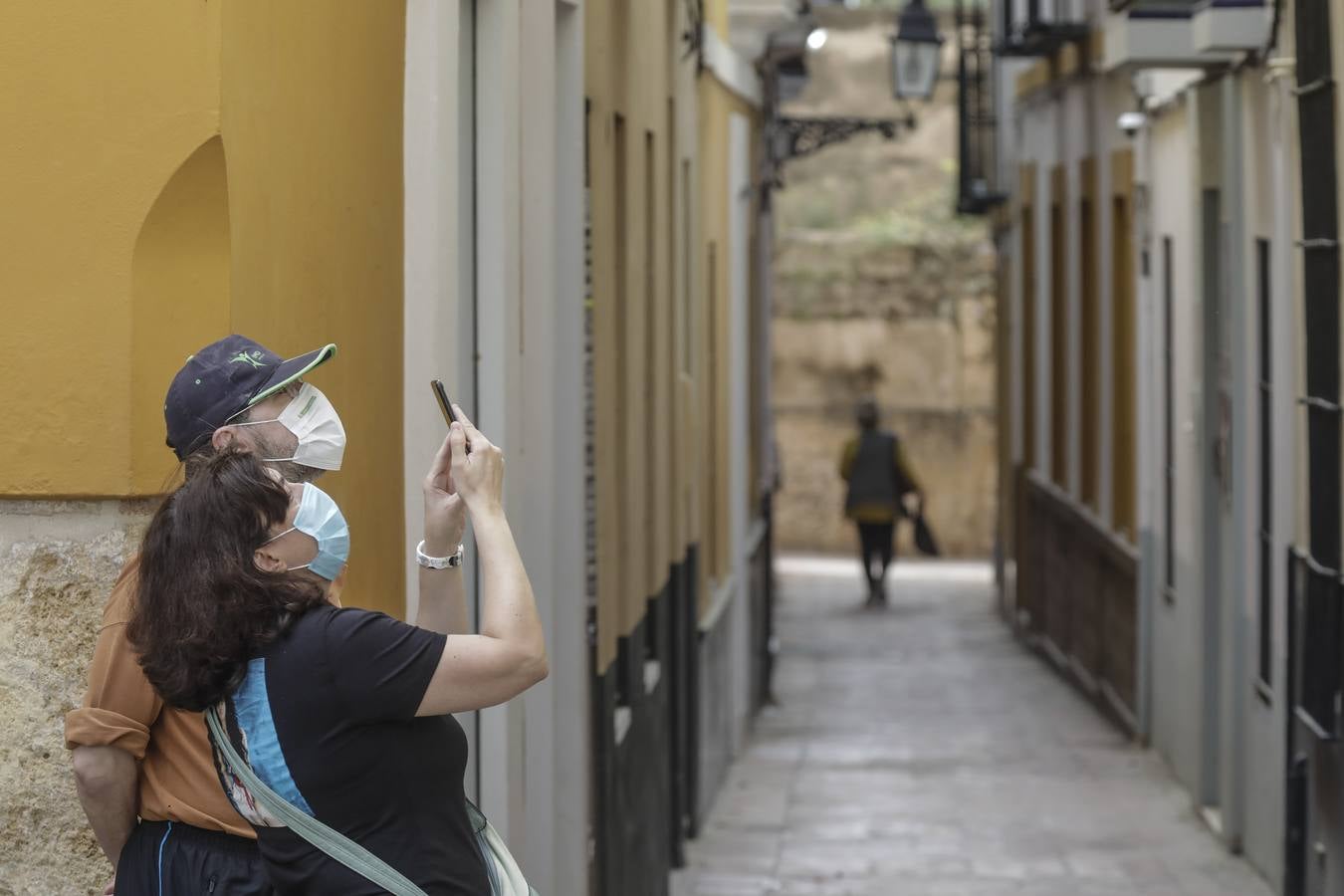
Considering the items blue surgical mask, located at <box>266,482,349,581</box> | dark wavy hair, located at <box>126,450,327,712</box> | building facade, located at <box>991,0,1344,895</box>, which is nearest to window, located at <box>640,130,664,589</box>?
building facade, located at <box>991,0,1344,895</box>

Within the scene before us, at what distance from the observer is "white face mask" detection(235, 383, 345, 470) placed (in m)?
3.33

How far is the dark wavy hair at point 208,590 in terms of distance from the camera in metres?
3.01

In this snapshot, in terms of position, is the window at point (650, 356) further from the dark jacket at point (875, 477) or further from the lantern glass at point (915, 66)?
the dark jacket at point (875, 477)

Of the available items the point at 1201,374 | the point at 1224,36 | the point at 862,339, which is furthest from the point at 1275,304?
the point at 862,339

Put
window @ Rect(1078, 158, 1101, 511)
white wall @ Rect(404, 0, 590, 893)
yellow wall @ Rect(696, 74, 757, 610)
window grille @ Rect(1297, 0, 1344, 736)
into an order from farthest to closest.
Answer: window @ Rect(1078, 158, 1101, 511), yellow wall @ Rect(696, 74, 757, 610), window grille @ Rect(1297, 0, 1344, 736), white wall @ Rect(404, 0, 590, 893)

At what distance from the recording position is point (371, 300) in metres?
4.51

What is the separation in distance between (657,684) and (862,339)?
2055cm

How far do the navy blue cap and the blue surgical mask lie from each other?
8.2 inches

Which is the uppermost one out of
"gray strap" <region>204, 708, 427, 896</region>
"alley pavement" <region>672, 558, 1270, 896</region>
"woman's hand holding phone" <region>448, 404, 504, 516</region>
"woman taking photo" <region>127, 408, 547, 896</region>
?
"woman's hand holding phone" <region>448, 404, 504, 516</region>

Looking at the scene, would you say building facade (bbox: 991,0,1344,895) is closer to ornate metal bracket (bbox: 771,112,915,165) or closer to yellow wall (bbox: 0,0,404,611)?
ornate metal bracket (bbox: 771,112,915,165)

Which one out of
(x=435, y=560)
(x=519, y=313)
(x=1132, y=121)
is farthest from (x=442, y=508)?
(x=1132, y=121)

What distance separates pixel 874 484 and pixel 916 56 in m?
4.27

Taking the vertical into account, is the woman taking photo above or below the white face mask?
below

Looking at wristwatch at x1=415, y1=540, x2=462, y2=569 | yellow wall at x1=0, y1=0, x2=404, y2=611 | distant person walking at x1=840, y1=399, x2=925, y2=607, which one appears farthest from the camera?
distant person walking at x1=840, y1=399, x2=925, y2=607
